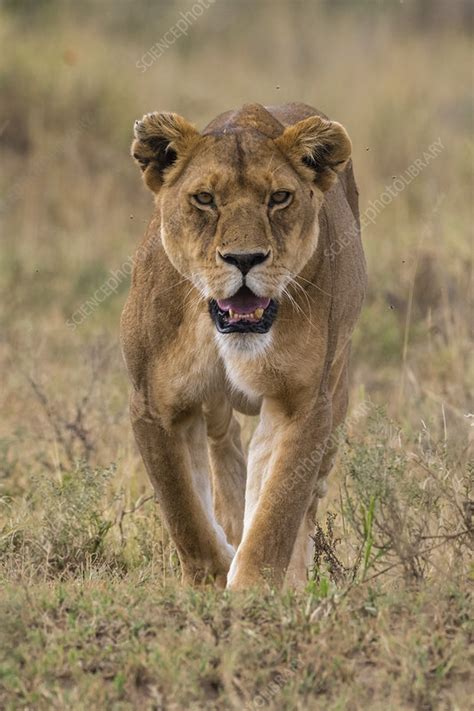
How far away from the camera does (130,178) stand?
12477 mm

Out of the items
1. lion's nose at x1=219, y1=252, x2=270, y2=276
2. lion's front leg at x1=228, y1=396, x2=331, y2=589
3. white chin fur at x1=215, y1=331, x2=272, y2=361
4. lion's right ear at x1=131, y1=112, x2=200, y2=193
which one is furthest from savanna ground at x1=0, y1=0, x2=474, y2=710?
lion's right ear at x1=131, y1=112, x2=200, y2=193

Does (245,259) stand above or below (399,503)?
above

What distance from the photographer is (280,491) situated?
4578 mm

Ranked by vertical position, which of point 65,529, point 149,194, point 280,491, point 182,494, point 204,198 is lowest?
point 65,529

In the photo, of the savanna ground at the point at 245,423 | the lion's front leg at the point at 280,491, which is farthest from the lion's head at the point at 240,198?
the savanna ground at the point at 245,423

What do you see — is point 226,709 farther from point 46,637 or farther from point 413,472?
point 413,472

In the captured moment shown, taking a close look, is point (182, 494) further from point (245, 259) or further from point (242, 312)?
point (245, 259)

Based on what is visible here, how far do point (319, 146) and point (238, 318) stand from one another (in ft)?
2.24

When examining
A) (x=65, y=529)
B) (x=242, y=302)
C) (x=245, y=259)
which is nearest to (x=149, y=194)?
(x=65, y=529)

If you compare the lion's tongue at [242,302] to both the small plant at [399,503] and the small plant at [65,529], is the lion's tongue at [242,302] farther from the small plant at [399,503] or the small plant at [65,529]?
the small plant at [65,529]

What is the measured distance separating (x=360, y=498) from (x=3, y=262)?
248 inches

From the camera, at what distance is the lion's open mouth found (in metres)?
4.41

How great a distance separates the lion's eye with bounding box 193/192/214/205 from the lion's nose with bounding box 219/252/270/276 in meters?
0.24

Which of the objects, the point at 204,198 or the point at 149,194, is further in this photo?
the point at 149,194
